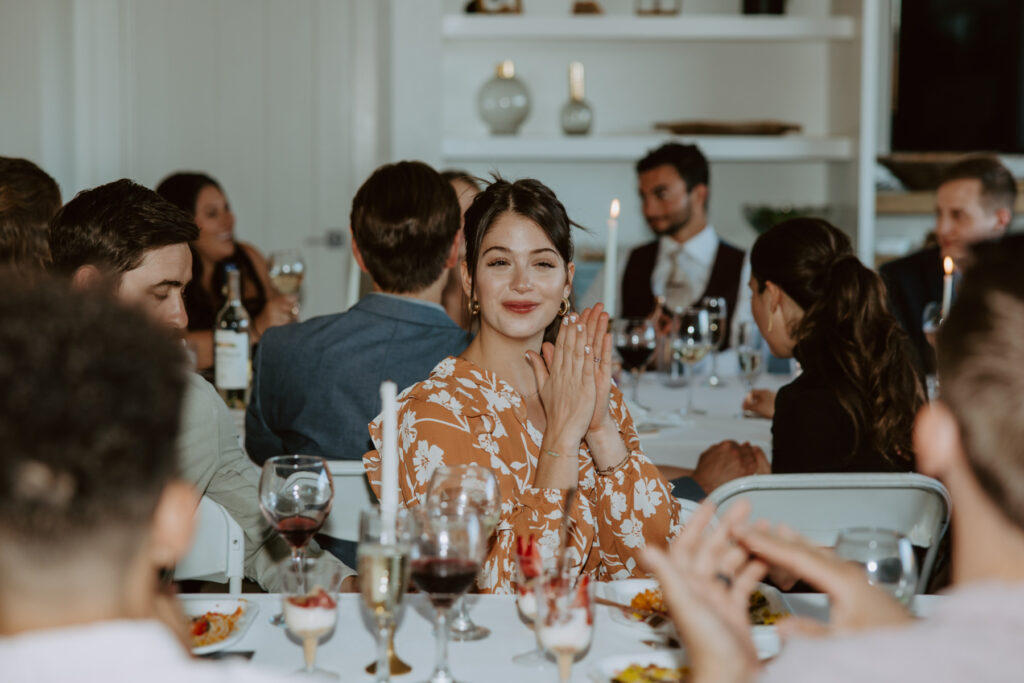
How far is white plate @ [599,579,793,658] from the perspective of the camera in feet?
4.24

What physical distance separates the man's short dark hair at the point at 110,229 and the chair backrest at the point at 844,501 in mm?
1086

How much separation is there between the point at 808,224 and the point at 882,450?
55cm

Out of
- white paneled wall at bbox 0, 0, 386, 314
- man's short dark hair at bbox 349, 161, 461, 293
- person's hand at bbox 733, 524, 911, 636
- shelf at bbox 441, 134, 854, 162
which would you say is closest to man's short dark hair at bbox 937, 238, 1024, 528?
person's hand at bbox 733, 524, 911, 636

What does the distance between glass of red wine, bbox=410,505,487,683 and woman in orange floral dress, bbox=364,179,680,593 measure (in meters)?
0.47

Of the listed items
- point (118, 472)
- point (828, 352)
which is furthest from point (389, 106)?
point (118, 472)

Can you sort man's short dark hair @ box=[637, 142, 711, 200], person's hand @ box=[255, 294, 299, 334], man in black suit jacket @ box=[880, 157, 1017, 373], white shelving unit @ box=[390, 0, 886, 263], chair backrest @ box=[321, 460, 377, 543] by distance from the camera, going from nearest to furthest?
chair backrest @ box=[321, 460, 377, 543]
person's hand @ box=[255, 294, 299, 334]
man in black suit jacket @ box=[880, 157, 1017, 373]
man's short dark hair @ box=[637, 142, 711, 200]
white shelving unit @ box=[390, 0, 886, 263]

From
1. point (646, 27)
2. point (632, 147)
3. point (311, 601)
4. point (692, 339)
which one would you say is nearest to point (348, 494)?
point (311, 601)

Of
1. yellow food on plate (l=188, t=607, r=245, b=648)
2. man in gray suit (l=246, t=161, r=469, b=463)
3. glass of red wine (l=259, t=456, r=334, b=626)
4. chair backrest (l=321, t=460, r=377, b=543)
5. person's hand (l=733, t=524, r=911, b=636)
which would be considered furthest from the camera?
man in gray suit (l=246, t=161, r=469, b=463)

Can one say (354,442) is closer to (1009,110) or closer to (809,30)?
(809,30)

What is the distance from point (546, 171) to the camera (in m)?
5.05

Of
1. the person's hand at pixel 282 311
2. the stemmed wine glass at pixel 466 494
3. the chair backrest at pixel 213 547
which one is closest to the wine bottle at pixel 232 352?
the person's hand at pixel 282 311

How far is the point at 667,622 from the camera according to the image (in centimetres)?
134

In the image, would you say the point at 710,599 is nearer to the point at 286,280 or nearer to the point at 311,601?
the point at 311,601

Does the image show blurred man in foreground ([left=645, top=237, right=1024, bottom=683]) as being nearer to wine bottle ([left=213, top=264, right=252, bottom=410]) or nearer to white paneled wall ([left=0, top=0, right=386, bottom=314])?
wine bottle ([left=213, top=264, right=252, bottom=410])
